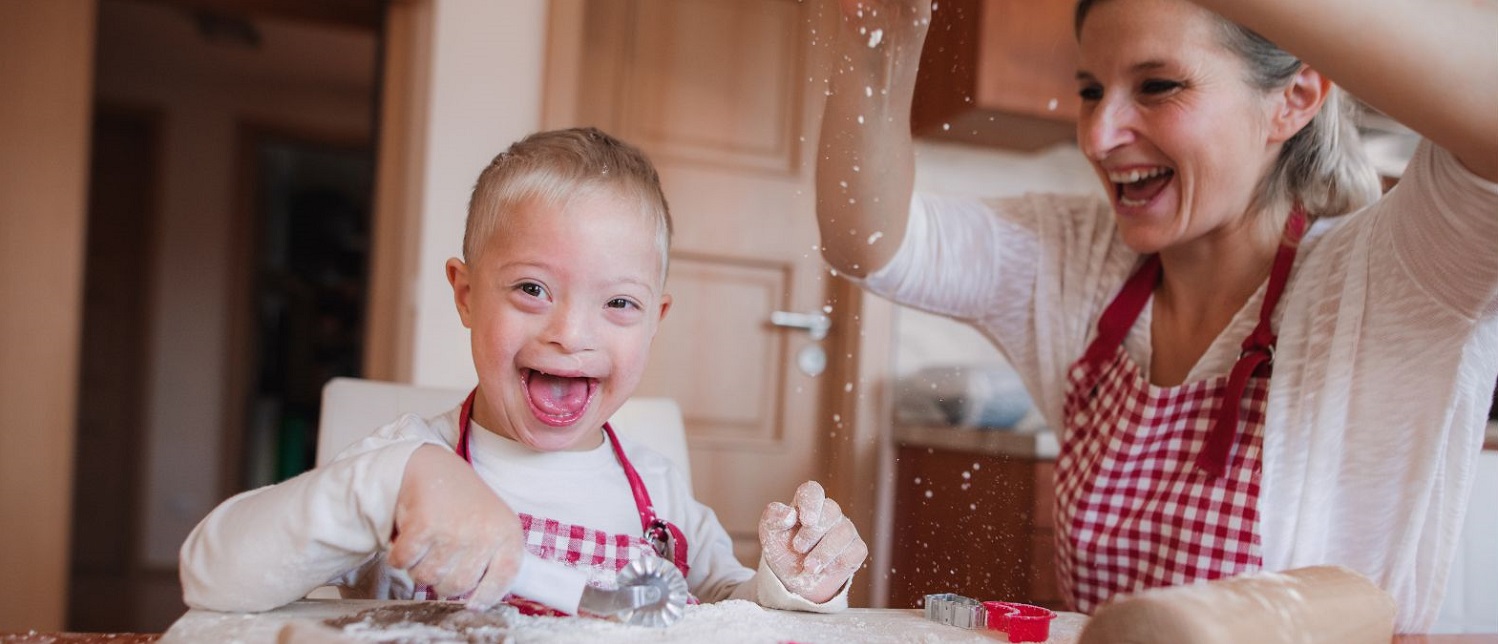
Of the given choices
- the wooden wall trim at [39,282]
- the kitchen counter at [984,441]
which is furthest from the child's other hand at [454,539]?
the wooden wall trim at [39,282]

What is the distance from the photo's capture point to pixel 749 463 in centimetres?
266

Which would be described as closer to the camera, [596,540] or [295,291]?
[596,540]

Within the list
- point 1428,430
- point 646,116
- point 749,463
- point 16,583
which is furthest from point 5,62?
point 1428,430

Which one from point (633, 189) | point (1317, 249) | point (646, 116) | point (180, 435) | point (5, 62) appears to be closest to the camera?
point (633, 189)

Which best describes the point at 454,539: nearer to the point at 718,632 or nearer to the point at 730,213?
the point at 718,632

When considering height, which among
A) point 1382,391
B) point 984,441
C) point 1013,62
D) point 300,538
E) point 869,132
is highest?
point 1013,62

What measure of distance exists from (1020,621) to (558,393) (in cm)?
38

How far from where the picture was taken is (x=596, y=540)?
832mm

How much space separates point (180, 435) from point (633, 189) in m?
4.75

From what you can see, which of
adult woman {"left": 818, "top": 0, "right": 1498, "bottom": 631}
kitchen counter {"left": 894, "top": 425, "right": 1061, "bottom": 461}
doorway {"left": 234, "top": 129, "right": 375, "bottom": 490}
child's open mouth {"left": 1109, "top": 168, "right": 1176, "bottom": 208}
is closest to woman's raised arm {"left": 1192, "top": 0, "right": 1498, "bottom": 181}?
adult woman {"left": 818, "top": 0, "right": 1498, "bottom": 631}

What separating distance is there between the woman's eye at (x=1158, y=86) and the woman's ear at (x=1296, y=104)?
117 millimetres

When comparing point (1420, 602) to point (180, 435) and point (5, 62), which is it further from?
point (180, 435)

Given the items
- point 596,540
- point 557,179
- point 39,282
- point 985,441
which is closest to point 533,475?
point 596,540

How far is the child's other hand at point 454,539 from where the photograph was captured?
1.90ft
